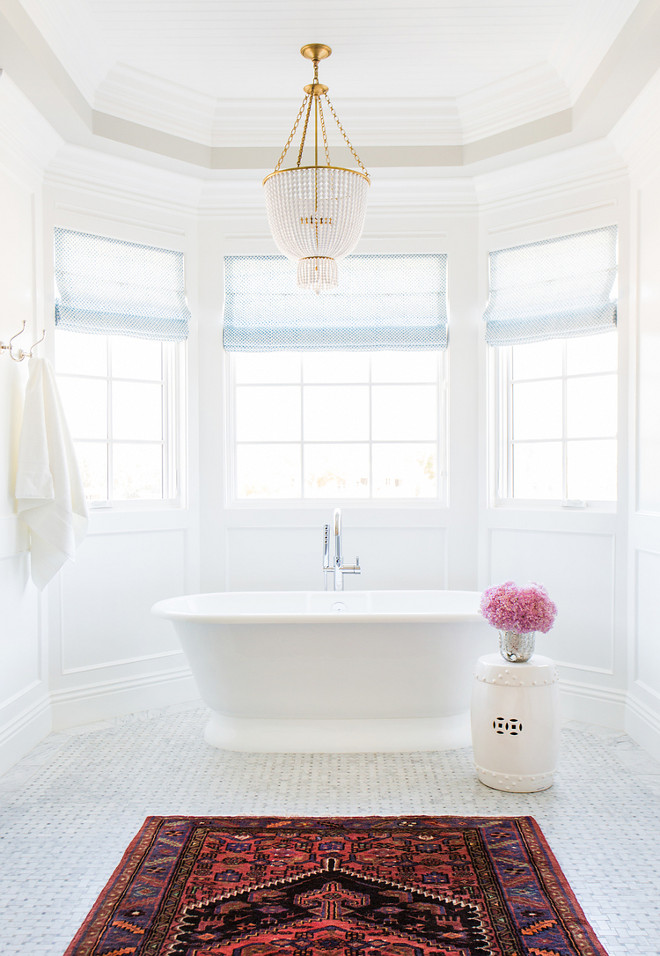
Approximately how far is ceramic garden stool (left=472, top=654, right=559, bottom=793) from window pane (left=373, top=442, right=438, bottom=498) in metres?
1.46

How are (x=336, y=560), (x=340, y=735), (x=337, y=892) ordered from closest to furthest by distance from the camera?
(x=337, y=892), (x=340, y=735), (x=336, y=560)

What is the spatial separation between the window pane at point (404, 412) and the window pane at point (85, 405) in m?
1.43

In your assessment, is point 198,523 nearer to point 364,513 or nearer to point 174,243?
point 364,513

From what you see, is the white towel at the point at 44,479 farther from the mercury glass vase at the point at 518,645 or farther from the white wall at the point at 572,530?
the white wall at the point at 572,530

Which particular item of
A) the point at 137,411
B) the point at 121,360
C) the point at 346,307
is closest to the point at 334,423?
the point at 346,307

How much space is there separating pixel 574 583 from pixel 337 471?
136cm

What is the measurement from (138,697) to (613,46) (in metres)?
3.50

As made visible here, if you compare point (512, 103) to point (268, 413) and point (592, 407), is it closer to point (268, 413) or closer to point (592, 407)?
point (592, 407)

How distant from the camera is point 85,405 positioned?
3.87 m

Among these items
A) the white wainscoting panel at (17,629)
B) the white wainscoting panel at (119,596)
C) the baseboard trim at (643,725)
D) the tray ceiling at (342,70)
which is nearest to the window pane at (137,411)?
the white wainscoting panel at (119,596)

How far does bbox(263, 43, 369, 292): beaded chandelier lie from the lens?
2.95m

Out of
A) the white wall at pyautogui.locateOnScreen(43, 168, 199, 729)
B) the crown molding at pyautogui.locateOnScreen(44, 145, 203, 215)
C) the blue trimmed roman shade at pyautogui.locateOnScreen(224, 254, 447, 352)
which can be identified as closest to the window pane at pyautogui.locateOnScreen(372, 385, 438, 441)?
the blue trimmed roman shade at pyautogui.locateOnScreen(224, 254, 447, 352)

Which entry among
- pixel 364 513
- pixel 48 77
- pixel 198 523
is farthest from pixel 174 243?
pixel 364 513

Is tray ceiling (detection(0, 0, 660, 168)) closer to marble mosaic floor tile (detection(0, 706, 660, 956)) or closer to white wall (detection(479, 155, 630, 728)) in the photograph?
white wall (detection(479, 155, 630, 728))
